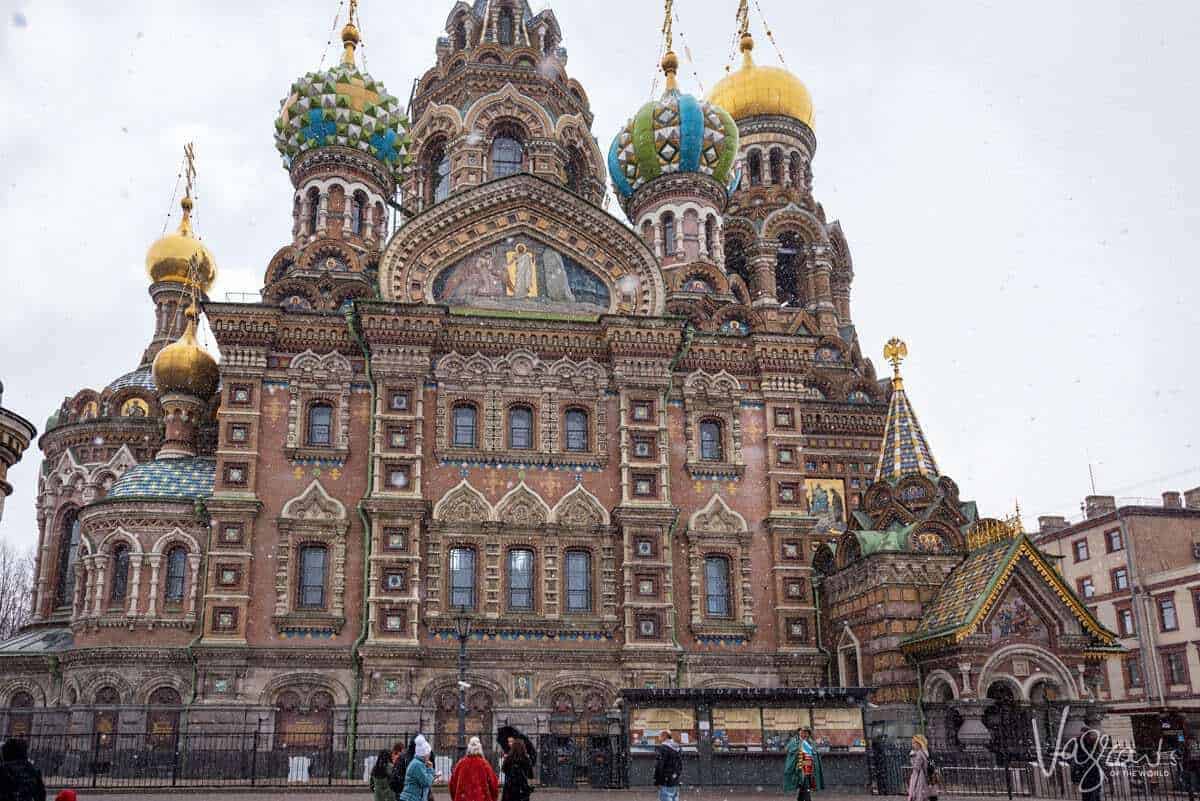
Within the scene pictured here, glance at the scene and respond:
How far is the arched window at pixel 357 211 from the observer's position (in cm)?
3141

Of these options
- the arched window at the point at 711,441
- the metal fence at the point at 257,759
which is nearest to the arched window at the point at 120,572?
the metal fence at the point at 257,759

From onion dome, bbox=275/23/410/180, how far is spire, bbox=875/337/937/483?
14.7m

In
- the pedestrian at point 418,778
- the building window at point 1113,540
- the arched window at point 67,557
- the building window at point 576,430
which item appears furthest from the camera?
the building window at point 1113,540

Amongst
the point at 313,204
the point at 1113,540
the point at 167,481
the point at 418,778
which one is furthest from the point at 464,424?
the point at 1113,540

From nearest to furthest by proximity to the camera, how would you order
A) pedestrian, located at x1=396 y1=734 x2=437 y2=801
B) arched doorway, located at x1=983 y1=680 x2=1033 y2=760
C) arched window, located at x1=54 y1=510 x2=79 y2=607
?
1. pedestrian, located at x1=396 y1=734 x2=437 y2=801
2. arched doorway, located at x1=983 y1=680 x2=1033 y2=760
3. arched window, located at x1=54 y1=510 x2=79 y2=607

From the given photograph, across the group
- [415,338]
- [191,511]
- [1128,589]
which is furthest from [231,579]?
[1128,589]

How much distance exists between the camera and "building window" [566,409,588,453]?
90.0ft

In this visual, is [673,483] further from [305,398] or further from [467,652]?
[305,398]

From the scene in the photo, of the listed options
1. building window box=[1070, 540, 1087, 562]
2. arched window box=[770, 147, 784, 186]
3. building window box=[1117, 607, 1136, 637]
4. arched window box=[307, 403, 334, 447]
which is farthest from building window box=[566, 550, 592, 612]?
building window box=[1070, 540, 1087, 562]

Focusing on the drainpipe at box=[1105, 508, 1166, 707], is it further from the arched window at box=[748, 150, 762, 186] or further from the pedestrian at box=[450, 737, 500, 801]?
the pedestrian at box=[450, 737, 500, 801]

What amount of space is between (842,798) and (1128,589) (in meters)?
26.8

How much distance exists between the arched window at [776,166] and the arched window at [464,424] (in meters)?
18.9

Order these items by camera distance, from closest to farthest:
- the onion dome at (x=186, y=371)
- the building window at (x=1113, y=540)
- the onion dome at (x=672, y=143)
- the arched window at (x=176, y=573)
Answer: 1. the arched window at (x=176, y=573)
2. the onion dome at (x=186, y=371)
3. the onion dome at (x=672, y=143)
4. the building window at (x=1113, y=540)

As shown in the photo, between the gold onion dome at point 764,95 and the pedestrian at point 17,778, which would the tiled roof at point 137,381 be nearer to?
the gold onion dome at point 764,95
